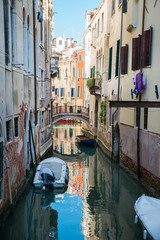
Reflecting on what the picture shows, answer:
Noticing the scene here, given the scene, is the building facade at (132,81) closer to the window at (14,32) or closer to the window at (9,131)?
the window at (9,131)

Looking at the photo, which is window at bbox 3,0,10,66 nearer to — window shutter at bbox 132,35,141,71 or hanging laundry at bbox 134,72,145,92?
hanging laundry at bbox 134,72,145,92

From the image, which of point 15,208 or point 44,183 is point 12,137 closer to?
point 15,208

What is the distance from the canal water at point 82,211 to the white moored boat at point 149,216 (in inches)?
25.9


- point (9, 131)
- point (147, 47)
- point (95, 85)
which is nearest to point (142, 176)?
point (147, 47)

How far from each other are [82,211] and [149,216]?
2.78 meters

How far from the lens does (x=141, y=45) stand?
1039 centimetres

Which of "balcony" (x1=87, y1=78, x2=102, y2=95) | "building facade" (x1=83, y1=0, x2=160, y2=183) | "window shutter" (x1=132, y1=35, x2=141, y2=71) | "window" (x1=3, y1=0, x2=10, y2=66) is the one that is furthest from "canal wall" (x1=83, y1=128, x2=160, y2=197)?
"balcony" (x1=87, y1=78, x2=102, y2=95)

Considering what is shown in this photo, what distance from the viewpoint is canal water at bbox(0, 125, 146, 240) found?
279 inches

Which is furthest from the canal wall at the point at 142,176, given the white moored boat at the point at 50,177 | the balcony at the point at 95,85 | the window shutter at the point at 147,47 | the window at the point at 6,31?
the balcony at the point at 95,85

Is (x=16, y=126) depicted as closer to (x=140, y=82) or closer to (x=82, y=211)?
(x=82, y=211)

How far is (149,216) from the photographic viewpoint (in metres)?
6.37

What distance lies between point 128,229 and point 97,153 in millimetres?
11384

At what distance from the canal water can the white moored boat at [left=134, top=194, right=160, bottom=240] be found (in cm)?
66

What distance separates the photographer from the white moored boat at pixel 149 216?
19.3 feet
